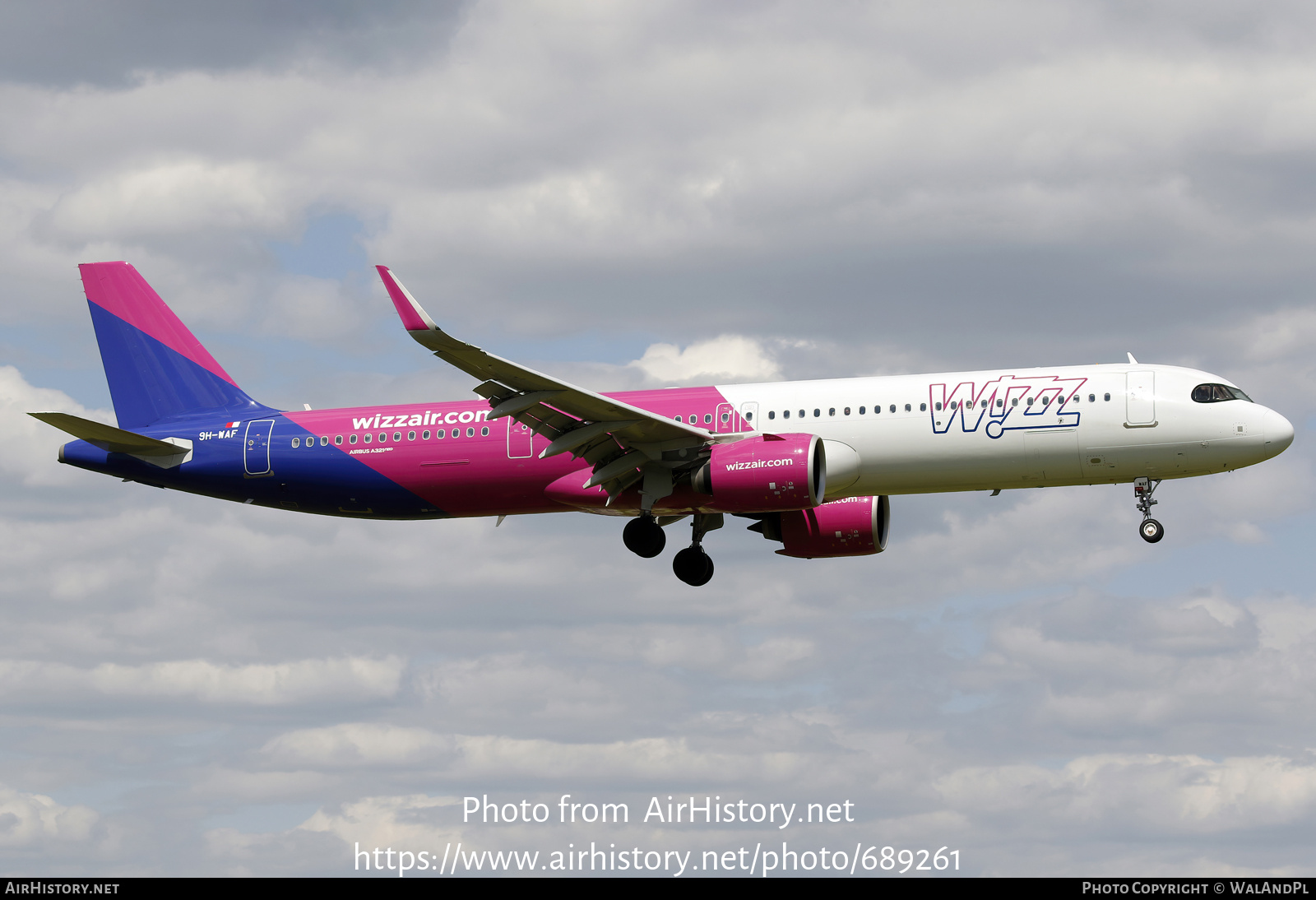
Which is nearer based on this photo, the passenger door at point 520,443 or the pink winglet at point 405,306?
the pink winglet at point 405,306

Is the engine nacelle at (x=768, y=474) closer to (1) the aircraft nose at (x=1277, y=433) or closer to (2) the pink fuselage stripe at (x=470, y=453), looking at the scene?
(2) the pink fuselage stripe at (x=470, y=453)

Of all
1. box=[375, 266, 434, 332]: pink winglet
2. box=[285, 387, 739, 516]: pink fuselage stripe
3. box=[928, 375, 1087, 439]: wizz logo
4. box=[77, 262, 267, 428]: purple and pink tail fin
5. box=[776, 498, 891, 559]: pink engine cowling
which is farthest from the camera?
box=[77, 262, 267, 428]: purple and pink tail fin

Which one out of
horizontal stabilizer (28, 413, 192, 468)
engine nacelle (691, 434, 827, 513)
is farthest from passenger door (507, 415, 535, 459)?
horizontal stabilizer (28, 413, 192, 468)

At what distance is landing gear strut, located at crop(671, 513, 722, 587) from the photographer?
42.9 meters

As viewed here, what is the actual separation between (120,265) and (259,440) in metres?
9.38

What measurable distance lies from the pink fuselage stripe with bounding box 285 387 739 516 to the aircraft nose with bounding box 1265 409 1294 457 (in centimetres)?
1355

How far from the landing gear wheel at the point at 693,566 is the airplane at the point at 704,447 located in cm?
4

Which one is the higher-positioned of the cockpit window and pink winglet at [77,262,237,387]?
pink winglet at [77,262,237,387]

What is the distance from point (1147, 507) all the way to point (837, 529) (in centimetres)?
912

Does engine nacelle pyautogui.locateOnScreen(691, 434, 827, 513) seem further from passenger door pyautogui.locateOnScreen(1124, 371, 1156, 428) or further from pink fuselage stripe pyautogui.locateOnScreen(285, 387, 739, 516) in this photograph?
passenger door pyautogui.locateOnScreen(1124, 371, 1156, 428)

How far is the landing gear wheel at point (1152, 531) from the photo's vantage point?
37250 mm

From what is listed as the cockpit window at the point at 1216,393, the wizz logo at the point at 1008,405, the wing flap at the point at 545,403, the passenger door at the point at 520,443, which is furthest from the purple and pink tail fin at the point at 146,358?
the cockpit window at the point at 1216,393

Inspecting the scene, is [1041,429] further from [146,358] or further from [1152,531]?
[146,358]
